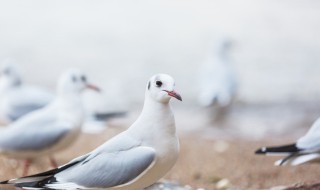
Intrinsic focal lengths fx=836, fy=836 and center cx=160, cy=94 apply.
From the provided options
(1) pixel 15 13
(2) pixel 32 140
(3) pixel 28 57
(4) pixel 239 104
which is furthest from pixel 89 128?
(1) pixel 15 13

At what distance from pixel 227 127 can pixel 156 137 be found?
412cm

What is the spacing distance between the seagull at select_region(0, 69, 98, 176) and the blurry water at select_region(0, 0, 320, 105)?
3649 mm

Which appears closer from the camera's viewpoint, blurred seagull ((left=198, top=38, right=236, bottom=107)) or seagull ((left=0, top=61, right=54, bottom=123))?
seagull ((left=0, top=61, right=54, bottom=123))

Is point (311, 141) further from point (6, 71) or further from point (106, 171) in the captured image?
point (6, 71)

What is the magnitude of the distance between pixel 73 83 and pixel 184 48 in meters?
5.97

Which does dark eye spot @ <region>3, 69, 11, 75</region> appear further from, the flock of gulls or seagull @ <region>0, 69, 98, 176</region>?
seagull @ <region>0, 69, 98, 176</region>

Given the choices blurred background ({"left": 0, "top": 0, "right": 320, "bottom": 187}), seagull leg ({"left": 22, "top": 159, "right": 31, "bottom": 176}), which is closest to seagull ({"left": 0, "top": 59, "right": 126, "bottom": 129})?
blurred background ({"left": 0, "top": 0, "right": 320, "bottom": 187})

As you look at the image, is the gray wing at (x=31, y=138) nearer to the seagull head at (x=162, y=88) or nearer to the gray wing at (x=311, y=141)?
the gray wing at (x=311, y=141)

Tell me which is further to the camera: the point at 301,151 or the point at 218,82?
the point at 218,82

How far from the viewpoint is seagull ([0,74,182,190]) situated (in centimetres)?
306

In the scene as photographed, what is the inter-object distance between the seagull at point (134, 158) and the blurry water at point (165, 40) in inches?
204

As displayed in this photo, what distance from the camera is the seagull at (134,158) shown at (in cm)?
306

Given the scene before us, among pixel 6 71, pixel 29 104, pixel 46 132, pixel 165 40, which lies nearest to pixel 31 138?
pixel 46 132

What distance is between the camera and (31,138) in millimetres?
4574
